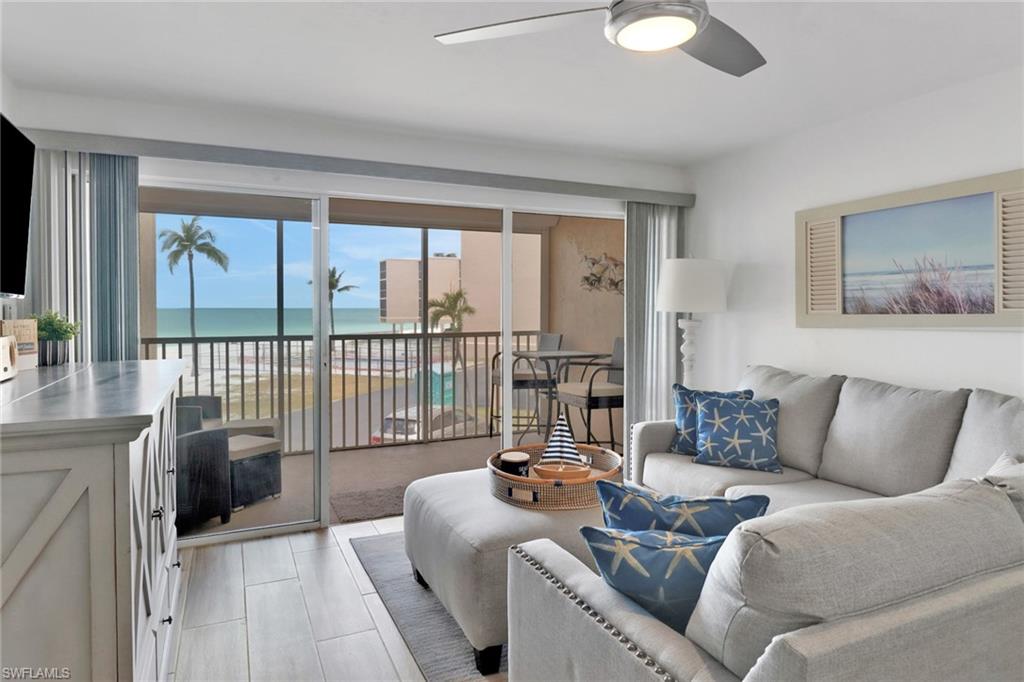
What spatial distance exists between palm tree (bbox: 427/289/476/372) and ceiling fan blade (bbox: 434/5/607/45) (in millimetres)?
A: 2488

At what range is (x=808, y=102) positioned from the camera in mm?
3227

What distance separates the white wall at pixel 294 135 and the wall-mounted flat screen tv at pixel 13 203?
0.95 metres

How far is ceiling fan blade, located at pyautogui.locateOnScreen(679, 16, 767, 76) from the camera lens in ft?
6.09

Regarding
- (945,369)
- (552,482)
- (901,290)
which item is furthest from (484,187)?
(945,369)

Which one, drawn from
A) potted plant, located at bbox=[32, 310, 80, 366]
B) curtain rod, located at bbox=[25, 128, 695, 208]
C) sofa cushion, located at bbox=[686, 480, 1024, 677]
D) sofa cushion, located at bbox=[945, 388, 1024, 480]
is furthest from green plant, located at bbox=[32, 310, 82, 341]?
sofa cushion, located at bbox=[945, 388, 1024, 480]

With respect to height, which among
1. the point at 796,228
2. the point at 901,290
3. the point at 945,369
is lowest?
the point at 945,369

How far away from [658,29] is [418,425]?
345 cm

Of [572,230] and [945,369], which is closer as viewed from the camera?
[945,369]

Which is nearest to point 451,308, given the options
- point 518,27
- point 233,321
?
point 233,321

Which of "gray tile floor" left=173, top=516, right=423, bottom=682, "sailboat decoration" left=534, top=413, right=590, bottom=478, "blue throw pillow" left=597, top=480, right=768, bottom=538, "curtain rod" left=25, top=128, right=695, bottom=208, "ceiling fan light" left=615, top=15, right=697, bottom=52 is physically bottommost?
"gray tile floor" left=173, top=516, right=423, bottom=682

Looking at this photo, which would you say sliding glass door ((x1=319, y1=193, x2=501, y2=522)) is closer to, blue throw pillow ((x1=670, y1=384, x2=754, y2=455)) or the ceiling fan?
blue throw pillow ((x1=670, y1=384, x2=754, y2=455))

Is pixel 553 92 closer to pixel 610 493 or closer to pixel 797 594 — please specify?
pixel 610 493

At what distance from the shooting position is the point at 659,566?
1264 millimetres

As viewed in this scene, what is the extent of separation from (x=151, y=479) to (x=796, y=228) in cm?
361
